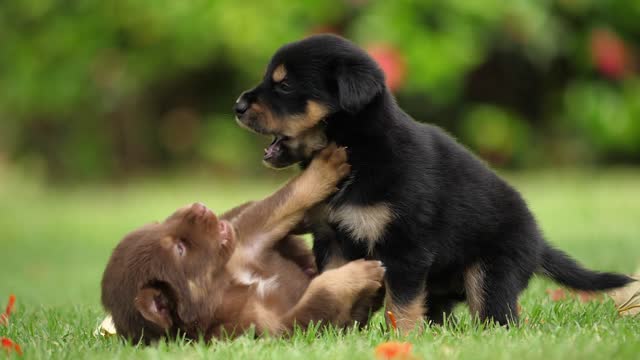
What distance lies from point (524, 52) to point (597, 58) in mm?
1106

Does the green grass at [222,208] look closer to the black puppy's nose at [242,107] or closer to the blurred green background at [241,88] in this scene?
the blurred green background at [241,88]

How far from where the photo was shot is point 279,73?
4.00 metres

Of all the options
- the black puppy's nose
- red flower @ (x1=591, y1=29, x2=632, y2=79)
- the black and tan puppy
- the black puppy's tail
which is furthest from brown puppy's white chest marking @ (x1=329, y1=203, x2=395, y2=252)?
red flower @ (x1=591, y1=29, x2=632, y2=79)

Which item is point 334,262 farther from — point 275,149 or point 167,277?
point 167,277

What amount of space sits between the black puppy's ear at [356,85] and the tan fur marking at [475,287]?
2.76 feet

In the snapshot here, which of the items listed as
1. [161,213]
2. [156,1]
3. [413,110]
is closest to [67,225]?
[161,213]

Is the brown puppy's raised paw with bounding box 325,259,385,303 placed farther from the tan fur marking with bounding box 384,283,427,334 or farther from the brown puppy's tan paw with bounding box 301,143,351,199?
the brown puppy's tan paw with bounding box 301,143,351,199

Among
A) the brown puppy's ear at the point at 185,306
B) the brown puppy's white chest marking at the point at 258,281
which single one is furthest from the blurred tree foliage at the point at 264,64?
the brown puppy's ear at the point at 185,306

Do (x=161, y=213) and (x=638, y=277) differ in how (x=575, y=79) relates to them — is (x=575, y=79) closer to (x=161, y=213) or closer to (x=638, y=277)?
(x=161, y=213)

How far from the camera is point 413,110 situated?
1502 centimetres

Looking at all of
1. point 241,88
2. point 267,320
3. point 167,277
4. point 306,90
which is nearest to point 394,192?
point 306,90

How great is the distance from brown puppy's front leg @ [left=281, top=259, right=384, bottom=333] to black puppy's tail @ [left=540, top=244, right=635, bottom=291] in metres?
0.97

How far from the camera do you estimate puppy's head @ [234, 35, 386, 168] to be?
3.92 metres

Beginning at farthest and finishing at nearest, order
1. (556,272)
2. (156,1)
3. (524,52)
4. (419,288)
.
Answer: (524,52), (156,1), (556,272), (419,288)
